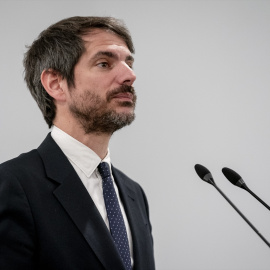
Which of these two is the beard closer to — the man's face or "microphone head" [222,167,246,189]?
the man's face

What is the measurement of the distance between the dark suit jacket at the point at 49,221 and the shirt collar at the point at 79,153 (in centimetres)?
5

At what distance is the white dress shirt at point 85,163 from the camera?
1.14 m

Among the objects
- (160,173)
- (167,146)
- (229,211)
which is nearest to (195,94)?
(167,146)

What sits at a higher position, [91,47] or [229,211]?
[91,47]

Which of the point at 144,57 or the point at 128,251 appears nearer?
the point at 128,251

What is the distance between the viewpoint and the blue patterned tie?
107 centimetres

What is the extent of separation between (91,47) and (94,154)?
387 mm

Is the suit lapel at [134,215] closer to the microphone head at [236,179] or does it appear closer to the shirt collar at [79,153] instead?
the shirt collar at [79,153]

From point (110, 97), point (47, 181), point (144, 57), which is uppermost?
point (144, 57)

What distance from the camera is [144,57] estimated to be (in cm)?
243

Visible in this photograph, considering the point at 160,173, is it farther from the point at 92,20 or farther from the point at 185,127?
the point at 92,20

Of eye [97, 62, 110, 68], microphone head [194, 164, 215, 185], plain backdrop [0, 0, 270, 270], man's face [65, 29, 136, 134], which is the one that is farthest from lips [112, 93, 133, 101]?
plain backdrop [0, 0, 270, 270]

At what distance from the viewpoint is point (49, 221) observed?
3.12 ft

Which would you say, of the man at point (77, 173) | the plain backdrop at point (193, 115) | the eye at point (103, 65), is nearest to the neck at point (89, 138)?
the man at point (77, 173)
